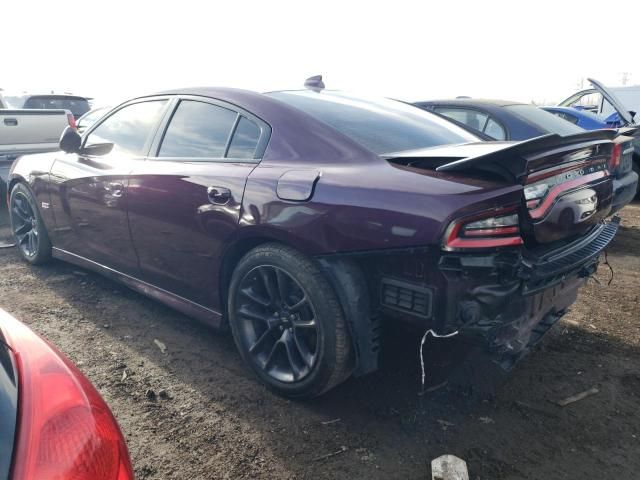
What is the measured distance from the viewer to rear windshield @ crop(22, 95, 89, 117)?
10586mm

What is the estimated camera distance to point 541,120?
5.49 metres

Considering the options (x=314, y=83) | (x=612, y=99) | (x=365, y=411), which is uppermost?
(x=314, y=83)

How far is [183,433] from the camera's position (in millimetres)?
2357

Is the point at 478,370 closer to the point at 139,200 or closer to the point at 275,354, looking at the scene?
the point at 275,354

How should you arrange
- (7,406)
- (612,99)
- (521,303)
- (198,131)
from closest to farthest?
(7,406) → (521,303) → (198,131) → (612,99)

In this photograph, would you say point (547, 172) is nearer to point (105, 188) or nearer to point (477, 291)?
point (477, 291)

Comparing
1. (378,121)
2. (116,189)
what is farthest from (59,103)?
(378,121)

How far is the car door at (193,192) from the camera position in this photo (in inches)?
107

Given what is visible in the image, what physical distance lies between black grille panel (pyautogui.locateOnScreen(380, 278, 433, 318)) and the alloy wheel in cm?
39

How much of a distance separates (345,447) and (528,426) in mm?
857

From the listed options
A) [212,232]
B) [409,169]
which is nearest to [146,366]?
[212,232]

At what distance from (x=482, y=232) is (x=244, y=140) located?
1.42 metres

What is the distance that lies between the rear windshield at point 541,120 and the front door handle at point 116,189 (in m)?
4.10

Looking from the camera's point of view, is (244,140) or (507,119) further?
(507,119)
